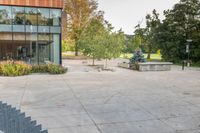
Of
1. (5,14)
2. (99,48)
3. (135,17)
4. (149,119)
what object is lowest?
(149,119)

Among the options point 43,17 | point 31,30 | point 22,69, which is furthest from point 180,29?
point 22,69

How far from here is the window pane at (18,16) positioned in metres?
23.4

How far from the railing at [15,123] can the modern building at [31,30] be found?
20.0 m

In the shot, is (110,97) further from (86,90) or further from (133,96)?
(86,90)

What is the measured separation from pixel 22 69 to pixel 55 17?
23.9 ft

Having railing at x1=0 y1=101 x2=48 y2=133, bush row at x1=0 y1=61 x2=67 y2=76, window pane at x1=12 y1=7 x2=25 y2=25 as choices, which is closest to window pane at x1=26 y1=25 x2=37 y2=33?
window pane at x1=12 y1=7 x2=25 y2=25

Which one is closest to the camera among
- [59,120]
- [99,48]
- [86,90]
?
[59,120]

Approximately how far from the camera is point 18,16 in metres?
23.5

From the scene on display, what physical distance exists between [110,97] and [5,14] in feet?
52.7

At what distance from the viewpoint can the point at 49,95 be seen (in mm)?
11312

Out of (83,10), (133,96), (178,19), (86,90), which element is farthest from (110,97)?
(83,10)

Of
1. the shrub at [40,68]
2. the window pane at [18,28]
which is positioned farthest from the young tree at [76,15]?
the shrub at [40,68]

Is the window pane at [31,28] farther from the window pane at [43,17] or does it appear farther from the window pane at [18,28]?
the window pane at [43,17]

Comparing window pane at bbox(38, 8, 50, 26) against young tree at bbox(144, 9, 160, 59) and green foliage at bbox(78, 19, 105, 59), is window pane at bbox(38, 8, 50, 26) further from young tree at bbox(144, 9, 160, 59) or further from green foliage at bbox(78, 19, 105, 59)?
young tree at bbox(144, 9, 160, 59)
